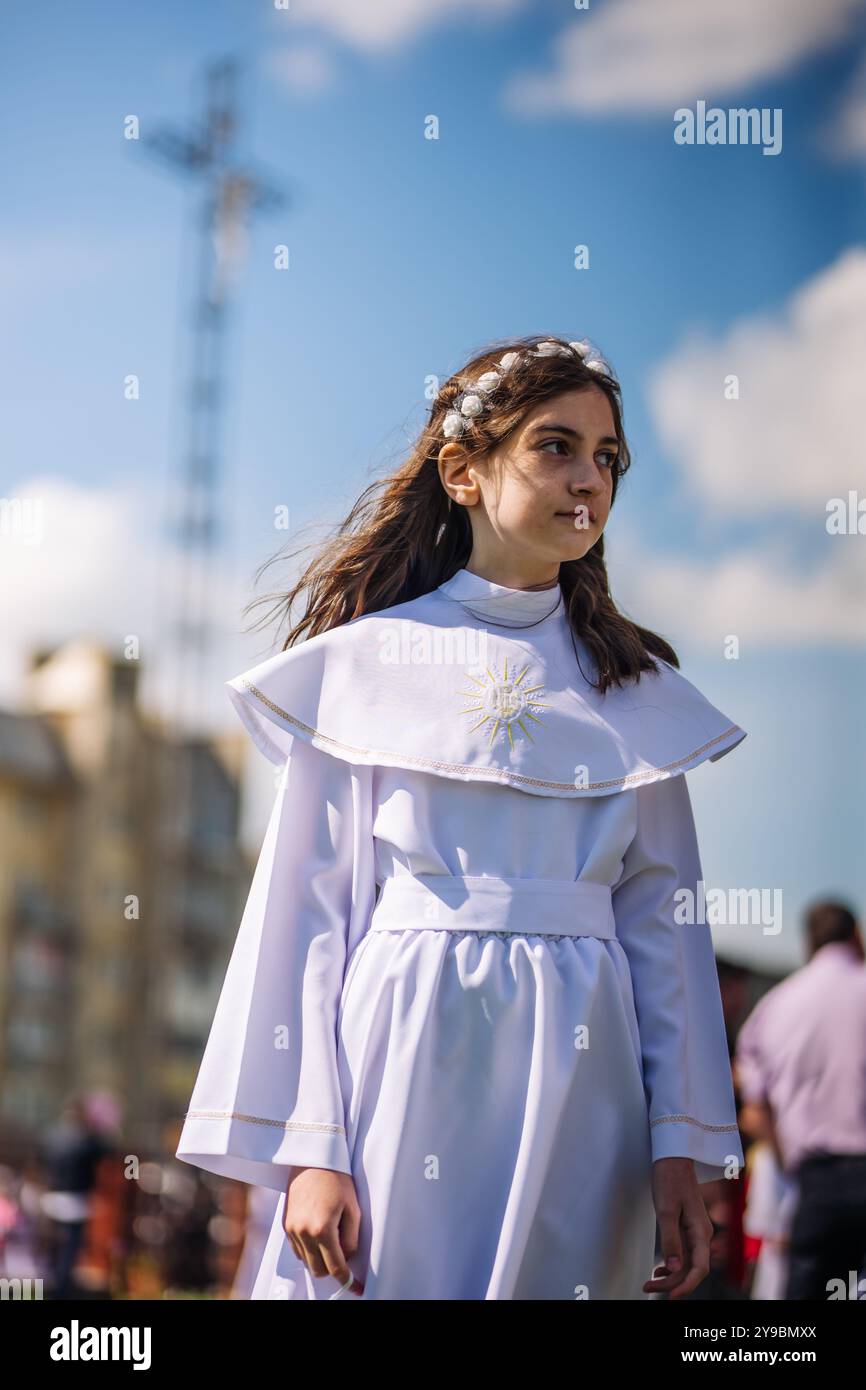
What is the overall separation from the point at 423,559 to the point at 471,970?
0.75m

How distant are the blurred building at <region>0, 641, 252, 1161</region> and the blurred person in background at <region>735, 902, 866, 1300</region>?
151ft

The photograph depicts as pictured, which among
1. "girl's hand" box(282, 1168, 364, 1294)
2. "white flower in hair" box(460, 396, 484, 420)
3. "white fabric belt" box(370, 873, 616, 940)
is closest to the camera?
"girl's hand" box(282, 1168, 364, 1294)

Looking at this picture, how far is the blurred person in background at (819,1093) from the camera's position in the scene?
206 inches

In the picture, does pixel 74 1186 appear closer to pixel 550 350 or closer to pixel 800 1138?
pixel 800 1138

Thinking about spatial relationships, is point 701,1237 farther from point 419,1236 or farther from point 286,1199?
point 286,1199

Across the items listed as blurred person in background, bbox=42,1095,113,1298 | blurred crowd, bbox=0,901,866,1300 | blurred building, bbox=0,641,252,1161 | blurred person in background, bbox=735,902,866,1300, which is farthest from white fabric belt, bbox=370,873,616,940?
blurred building, bbox=0,641,252,1161

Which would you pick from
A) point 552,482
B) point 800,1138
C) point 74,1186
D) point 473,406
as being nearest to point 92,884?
point 74,1186

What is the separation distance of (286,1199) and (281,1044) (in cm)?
21

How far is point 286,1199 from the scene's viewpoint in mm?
2639

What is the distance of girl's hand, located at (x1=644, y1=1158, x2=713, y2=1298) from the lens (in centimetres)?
263

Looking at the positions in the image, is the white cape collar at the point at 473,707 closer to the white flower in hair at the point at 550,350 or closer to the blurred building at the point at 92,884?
the white flower in hair at the point at 550,350

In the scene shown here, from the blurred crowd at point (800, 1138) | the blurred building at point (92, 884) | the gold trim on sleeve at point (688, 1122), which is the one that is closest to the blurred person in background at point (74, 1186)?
the blurred crowd at point (800, 1138)

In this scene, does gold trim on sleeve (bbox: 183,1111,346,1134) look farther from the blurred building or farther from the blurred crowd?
the blurred building

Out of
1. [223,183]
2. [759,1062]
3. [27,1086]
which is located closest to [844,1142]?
[759,1062]
